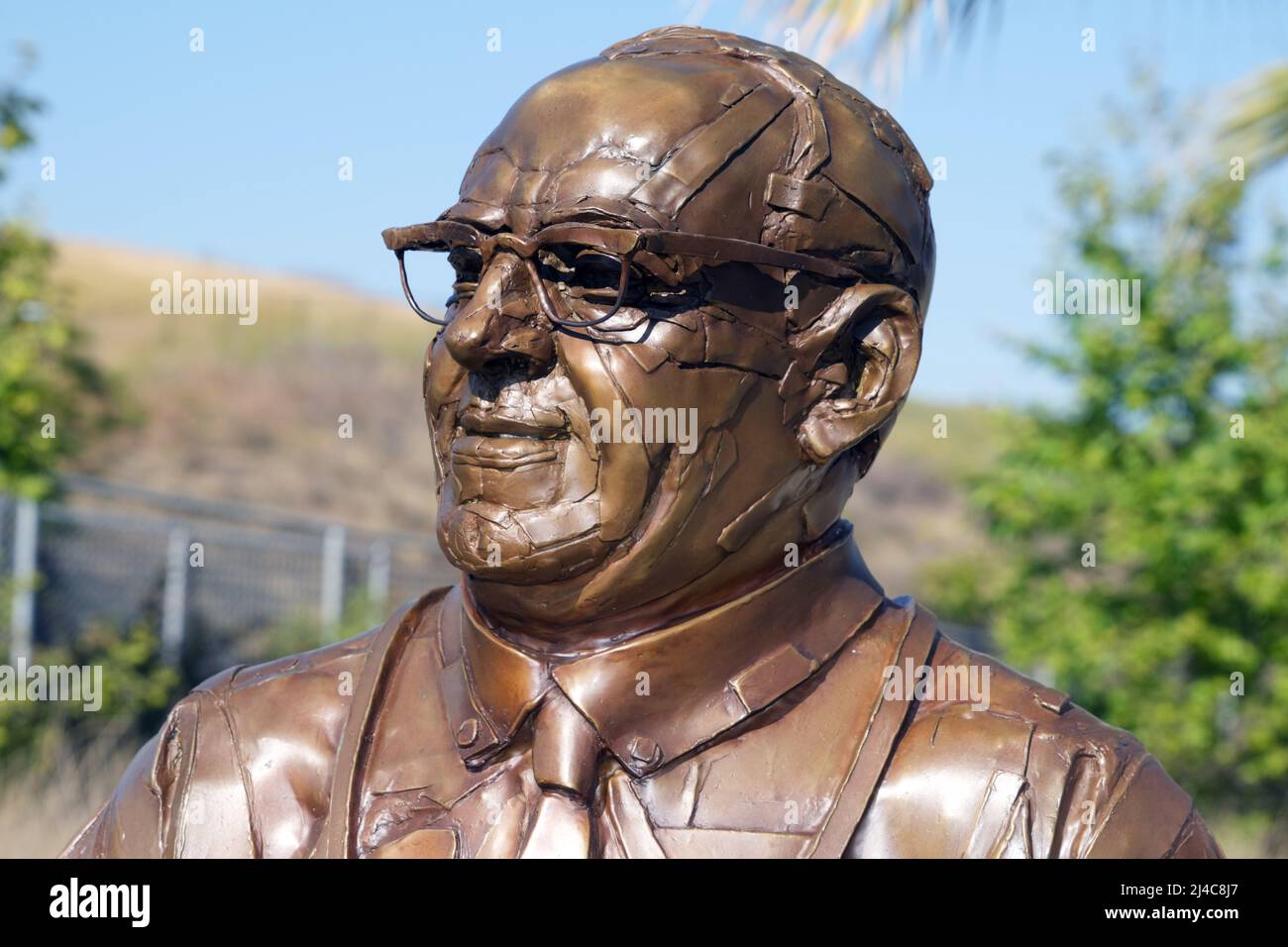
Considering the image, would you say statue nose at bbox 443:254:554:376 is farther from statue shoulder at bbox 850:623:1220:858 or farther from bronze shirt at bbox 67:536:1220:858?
statue shoulder at bbox 850:623:1220:858

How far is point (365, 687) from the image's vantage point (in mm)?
2926

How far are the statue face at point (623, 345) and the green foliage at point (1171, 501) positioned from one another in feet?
19.0

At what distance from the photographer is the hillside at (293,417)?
21000 millimetres

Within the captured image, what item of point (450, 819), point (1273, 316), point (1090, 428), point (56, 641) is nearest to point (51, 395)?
point (56, 641)

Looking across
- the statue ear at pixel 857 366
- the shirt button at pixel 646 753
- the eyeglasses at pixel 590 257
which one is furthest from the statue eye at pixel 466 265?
the shirt button at pixel 646 753

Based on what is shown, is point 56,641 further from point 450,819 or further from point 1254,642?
point 450,819

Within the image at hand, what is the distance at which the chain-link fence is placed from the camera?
9.48 m

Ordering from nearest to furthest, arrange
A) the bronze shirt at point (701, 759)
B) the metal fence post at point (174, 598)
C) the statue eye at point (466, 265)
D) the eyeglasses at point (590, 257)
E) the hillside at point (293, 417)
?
the eyeglasses at point (590, 257) → the bronze shirt at point (701, 759) → the statue eye at point (466, 265) → the metal fence post at point (174, 598) → the hillside at point (293, 417)

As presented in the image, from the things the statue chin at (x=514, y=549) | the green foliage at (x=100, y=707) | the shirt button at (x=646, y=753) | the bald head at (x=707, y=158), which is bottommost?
the green foliage at (x=100, y=707)

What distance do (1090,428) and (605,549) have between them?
6.66 meters

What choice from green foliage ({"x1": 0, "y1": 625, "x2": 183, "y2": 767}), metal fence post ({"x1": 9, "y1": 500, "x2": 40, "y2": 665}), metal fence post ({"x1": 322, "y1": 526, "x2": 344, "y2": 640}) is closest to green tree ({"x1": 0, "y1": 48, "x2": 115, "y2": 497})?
metal fence post ({"x1": 9, "y1": 500, "x2": 40, "y2": 665})

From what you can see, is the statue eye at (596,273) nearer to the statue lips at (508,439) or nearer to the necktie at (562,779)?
the statue lips at (508,439)

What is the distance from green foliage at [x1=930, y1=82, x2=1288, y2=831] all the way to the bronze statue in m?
5.64

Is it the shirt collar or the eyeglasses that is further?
the shirt collar
